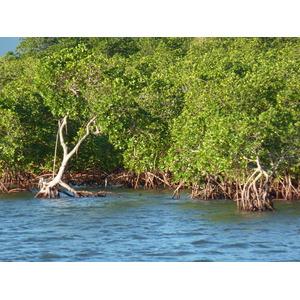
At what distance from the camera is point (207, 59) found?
40.5 meters

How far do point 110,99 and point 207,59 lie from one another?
16869 mm

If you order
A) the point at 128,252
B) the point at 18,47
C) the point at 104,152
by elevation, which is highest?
the point at 18,47

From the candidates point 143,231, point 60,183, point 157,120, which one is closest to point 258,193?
point 143,231

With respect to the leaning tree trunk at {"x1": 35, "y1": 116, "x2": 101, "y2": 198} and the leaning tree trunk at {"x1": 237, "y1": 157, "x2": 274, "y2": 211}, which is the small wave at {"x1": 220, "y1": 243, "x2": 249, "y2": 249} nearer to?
the leaning tree trunk at {"x1": 237, "y1": 157, "x2": 274, "y2": 211}

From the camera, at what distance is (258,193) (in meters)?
21.8

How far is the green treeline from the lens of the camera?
21391 millimetres

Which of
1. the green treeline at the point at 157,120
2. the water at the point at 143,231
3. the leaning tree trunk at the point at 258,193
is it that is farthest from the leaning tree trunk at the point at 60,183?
the leaning tree trunk at the point at 258,193

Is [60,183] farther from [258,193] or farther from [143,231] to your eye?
[258,193]

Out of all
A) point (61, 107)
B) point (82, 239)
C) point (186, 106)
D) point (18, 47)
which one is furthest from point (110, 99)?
point (18, 47)

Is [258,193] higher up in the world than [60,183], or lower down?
lower down

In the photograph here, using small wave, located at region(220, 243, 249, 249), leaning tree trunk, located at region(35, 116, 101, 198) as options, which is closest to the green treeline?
leaning tree trunk, located at region(35, 116, 101, 198)

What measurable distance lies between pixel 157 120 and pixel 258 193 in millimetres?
7606

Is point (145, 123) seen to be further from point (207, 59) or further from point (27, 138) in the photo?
point (207, 59)

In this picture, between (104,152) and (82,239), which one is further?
(104,152)
